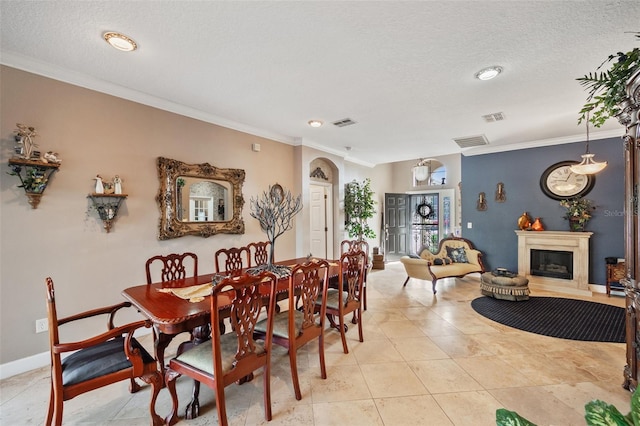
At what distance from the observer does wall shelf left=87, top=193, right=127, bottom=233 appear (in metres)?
2.70

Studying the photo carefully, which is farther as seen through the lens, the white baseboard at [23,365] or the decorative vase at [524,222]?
the decorative vase at [524,222]

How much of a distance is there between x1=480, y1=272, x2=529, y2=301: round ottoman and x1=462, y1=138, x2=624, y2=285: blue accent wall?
1.32 metres

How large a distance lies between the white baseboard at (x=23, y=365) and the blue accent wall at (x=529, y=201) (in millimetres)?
6726

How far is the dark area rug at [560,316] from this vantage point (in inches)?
120

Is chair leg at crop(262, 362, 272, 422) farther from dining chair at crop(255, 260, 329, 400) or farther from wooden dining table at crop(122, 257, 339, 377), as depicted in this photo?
wooden dining table at crop(122, 257, 339, 377)

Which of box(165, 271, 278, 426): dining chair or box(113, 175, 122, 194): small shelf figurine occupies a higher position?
box(113, 175, 122, 194): small shelf figurine

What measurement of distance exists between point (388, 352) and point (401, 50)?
274 cm

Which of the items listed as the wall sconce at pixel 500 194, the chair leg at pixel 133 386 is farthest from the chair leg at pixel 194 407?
the wall sconce at pixel 500 194

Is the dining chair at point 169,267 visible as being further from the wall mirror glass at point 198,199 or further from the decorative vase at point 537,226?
the decorative vase at point 537,226

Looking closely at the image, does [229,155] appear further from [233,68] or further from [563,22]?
[563,22]

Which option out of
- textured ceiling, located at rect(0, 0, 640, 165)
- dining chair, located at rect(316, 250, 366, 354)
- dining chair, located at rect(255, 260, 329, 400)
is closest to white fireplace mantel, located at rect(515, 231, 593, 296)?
textured ceiling, located at rect(0, 0, 640, 165)

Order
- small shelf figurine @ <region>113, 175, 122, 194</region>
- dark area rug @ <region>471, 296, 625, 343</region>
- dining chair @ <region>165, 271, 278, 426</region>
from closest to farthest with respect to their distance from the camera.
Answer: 1. dining chair @ <region>165, 271, 278, 426</region>
2. small shelf figurine @ <region>113, 175, 122, 194</region>
3. dark area rug @ <region>471, 296, 625, 343</region>

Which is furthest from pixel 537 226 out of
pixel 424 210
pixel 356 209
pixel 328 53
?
pixel 328 53

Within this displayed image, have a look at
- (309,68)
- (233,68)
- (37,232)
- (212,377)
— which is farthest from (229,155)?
(212,377)
